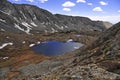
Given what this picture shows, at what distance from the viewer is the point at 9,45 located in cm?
15312

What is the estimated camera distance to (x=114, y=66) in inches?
1024

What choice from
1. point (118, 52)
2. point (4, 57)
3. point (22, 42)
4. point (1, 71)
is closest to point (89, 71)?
point (118, 52)

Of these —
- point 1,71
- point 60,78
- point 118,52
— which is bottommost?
point 1,71

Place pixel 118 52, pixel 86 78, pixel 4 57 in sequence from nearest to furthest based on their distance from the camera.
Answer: pixel 86 78, pixel 118 52, pixel 4 57

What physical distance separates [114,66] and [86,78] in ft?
13.0

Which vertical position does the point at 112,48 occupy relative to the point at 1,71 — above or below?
above

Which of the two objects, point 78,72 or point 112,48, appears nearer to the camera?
point 78,72

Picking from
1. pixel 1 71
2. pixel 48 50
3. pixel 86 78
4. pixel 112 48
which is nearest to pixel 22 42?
pixel 48 50

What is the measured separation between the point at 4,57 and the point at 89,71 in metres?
100

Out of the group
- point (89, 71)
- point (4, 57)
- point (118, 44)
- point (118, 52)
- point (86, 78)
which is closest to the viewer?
point (86, 78)

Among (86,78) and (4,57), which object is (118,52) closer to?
(86,78)

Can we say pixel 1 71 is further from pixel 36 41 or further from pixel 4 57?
pixel 36 41

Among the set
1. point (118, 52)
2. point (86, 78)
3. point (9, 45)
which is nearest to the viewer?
point (86, 78)

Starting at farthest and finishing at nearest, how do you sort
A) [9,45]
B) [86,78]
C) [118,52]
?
[9,45]
[118,52]
[86,78]
